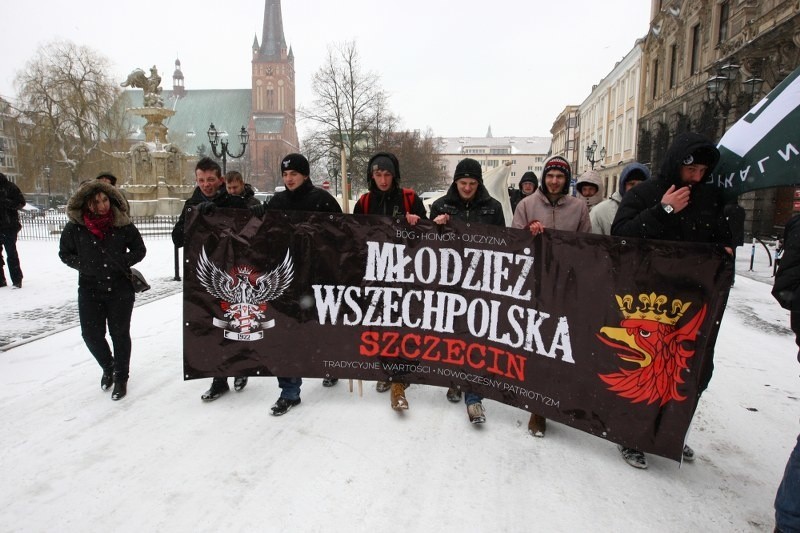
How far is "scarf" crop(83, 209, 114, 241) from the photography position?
381 centimetres

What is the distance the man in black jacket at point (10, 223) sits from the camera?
8.28m

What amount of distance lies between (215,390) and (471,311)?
2.29 m

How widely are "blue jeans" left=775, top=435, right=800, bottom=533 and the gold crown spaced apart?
929 mm

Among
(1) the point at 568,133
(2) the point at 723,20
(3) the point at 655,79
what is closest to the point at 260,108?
(1) the point at 568,133

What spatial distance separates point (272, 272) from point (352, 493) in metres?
1.79

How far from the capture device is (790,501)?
6.52ft

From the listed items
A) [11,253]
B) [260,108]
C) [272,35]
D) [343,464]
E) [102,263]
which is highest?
[272,35]

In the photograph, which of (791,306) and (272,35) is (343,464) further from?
(272,35)

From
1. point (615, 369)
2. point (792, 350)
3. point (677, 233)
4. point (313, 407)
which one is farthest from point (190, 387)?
point (792, 350)

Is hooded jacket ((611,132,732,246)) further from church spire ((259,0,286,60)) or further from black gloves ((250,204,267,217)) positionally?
church spire ((259,0,286,60))

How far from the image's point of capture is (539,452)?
10.4 feet

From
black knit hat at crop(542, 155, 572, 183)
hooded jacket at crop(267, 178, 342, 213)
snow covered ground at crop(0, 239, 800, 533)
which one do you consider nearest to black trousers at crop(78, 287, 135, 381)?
snow covered ground at crop(0, 239, 800, 533)

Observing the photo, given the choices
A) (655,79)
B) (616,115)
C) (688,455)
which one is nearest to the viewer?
(688,455)

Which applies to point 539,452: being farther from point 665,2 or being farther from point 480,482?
point 665,2
